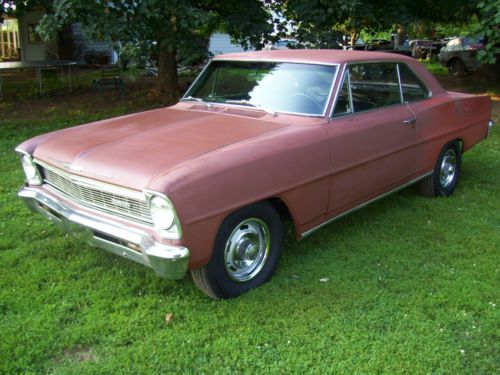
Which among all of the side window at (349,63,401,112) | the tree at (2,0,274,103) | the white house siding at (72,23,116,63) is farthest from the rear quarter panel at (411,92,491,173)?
the white house siding at (72,23,116,63)

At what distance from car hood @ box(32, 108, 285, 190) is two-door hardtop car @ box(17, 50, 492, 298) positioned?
10mm

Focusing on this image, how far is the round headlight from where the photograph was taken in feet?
9.74

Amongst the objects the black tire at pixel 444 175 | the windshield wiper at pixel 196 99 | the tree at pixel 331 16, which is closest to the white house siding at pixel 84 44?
the tree at pixel 331 16

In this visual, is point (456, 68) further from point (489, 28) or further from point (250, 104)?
point (250, 104)

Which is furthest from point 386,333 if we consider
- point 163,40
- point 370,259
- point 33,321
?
point 163,40

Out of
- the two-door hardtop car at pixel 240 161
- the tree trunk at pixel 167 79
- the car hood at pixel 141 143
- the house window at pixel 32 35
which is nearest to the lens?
the two-door hardtop car at pixel 240 161

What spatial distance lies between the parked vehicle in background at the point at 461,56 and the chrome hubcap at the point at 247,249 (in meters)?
15.6

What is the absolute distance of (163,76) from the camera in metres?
11.8

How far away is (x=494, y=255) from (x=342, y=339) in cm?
185

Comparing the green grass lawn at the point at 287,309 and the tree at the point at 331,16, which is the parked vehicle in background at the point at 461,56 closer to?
the tree at the point at 331,16

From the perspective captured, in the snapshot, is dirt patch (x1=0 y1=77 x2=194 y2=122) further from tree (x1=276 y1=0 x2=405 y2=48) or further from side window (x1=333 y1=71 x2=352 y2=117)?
side window (x1=333 y1=71 x2=352 y2=117)

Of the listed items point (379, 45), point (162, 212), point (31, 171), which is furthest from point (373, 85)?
point (379, 45)

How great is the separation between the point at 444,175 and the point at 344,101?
2098 mm

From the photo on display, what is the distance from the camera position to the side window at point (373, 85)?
172 inches
